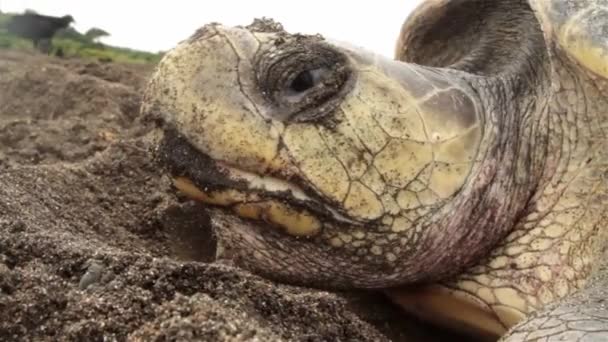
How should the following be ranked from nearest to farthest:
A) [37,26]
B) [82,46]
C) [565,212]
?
1. [565,212]
2. [82,46]
3. [37,26]

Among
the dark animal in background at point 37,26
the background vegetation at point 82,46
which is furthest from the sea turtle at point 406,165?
the dark animal in background at point 37,26

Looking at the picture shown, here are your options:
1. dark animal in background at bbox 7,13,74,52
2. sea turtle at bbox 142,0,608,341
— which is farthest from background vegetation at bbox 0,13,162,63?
sea turtle at bbox 142,0,608,341

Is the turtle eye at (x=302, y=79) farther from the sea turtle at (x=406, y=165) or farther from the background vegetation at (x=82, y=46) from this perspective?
the background vegetation at (x=82, y=46)

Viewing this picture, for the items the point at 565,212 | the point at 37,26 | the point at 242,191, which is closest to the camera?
the point at 242,191

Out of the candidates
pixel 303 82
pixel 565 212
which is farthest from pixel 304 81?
pixel 565 212

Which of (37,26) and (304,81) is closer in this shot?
(304,81)

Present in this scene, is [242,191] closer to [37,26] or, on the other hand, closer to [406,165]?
[406,165]
